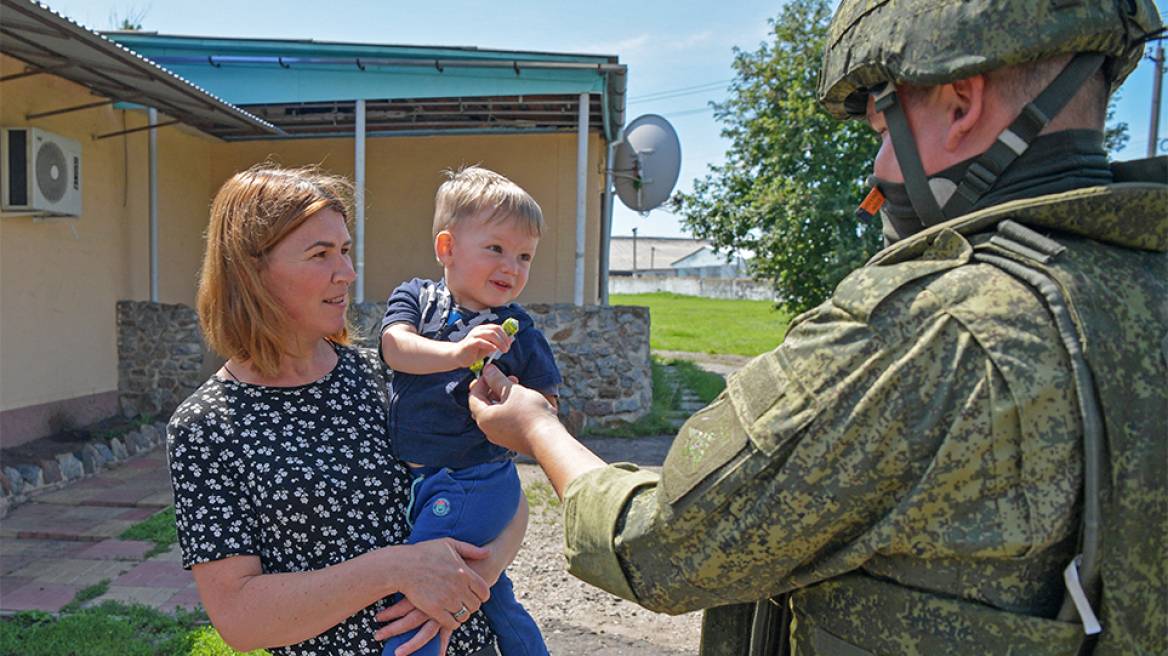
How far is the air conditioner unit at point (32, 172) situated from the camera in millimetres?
6273

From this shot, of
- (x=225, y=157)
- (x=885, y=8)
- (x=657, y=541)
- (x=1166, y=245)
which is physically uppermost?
(x=225, y=157)

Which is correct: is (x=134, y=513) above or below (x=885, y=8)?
below

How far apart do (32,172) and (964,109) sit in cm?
745

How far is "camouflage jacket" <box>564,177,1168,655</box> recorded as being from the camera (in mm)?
1011

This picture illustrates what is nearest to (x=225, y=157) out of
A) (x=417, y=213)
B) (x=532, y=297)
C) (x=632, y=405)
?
(x=417, y=213)

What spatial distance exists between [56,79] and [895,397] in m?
8.40

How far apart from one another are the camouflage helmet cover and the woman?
1451mm

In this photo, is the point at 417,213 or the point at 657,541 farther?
the point at 417,213

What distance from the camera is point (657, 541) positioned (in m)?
1.20

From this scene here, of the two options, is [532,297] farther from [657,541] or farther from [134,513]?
[657,541]

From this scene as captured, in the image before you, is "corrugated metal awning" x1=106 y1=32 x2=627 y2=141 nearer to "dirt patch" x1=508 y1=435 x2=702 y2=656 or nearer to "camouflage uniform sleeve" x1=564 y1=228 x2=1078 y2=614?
"dirt patch" x1=508 y1=435 x2=702 y2=656

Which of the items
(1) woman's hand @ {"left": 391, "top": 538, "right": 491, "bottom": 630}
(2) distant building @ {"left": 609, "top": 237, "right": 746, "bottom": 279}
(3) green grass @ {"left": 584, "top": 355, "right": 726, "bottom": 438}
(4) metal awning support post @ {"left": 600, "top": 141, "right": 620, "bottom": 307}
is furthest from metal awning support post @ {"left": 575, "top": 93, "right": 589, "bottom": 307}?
(2) distant building @ {"left": 609, "top": 237, "right": 746, "bottom": 279}

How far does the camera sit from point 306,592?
1679 mm

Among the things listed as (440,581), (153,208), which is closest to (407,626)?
(440,581)
